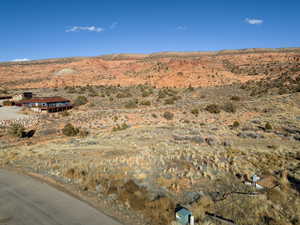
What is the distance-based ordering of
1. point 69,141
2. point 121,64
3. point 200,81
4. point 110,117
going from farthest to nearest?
point 121,64, point 200,81, point 110,117, point 69,141

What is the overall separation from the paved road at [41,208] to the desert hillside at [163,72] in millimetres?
50774

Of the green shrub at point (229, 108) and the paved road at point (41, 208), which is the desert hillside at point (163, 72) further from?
the paved road at point (41, 208)

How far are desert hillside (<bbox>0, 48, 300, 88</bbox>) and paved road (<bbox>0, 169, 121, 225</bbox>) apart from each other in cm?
5077

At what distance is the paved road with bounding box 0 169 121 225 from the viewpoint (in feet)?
23.9

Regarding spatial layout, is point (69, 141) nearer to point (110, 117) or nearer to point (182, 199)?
point (110, 117)

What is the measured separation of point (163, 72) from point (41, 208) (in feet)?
206

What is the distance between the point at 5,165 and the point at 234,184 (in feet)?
42.9

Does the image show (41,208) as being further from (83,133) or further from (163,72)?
(163,72)

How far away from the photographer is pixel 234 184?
32.7ft

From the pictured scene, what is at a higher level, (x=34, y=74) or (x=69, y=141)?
(x=34, y=74)

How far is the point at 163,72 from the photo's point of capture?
67.9 m

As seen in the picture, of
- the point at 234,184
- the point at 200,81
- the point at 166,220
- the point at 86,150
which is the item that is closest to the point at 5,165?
the point at 86,150

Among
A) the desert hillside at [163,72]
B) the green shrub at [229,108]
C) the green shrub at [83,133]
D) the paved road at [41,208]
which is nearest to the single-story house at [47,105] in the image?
the green shrub at [83,133]

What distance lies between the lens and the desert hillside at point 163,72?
191ft
